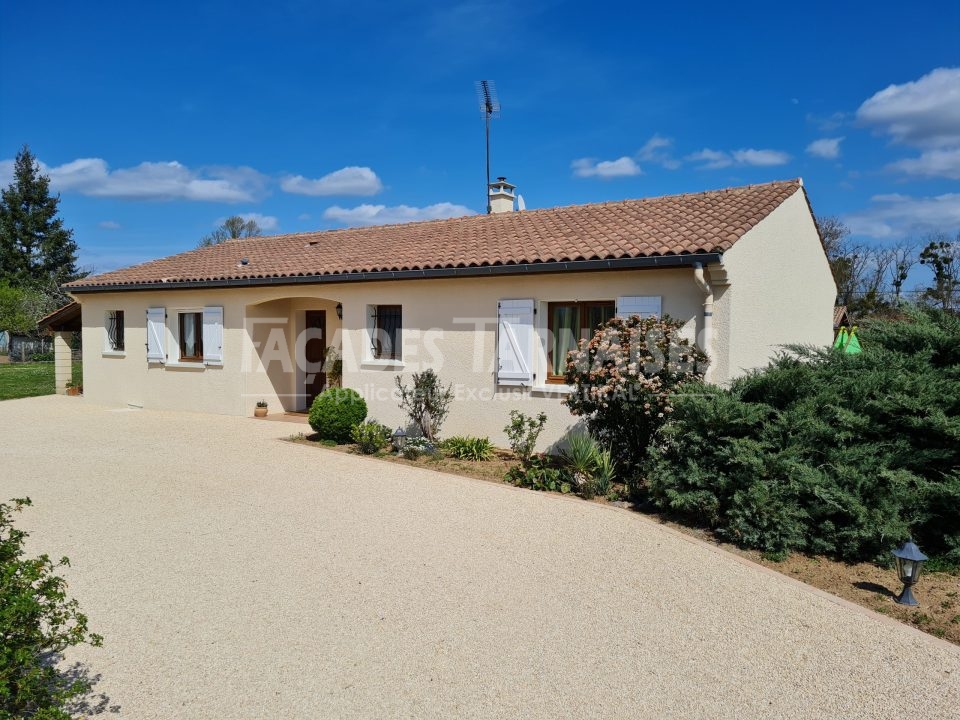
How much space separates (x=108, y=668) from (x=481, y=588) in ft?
8.37

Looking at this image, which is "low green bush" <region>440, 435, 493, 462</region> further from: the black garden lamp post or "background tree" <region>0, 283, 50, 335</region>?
"background tree" <region>0, 283, 50, 335</region>

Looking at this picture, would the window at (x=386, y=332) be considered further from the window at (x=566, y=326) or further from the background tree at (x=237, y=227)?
the background tree at (x=237, y=227)

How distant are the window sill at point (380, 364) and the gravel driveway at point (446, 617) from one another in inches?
169

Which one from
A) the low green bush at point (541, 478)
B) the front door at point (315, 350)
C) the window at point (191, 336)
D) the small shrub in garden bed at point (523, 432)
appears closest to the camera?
the low green bush at point (541, 478)

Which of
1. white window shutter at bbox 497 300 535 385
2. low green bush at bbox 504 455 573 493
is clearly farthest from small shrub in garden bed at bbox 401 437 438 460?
low green bush at bbox 504 455 573 493

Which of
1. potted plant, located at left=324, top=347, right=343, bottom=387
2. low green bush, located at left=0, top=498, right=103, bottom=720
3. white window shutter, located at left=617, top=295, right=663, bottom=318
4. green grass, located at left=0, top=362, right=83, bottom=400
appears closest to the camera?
low green bush, located at left=0, top=498, right=103, bottom=720

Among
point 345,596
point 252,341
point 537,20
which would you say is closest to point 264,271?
point 252,341

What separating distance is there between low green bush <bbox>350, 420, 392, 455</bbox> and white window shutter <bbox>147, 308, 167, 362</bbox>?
698 cm

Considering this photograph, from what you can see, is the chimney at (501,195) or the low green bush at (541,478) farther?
the chimney at (501,195)

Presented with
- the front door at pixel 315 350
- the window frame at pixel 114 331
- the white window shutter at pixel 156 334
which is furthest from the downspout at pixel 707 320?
the window frame at pixel 114 331

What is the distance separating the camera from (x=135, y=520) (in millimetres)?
6887

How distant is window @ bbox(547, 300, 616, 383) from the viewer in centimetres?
1016

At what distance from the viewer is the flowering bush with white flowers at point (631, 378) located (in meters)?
7.97

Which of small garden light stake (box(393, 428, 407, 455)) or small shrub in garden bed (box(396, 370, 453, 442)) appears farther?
small shrub in garden bed (box(396, 370, 453, 442))
